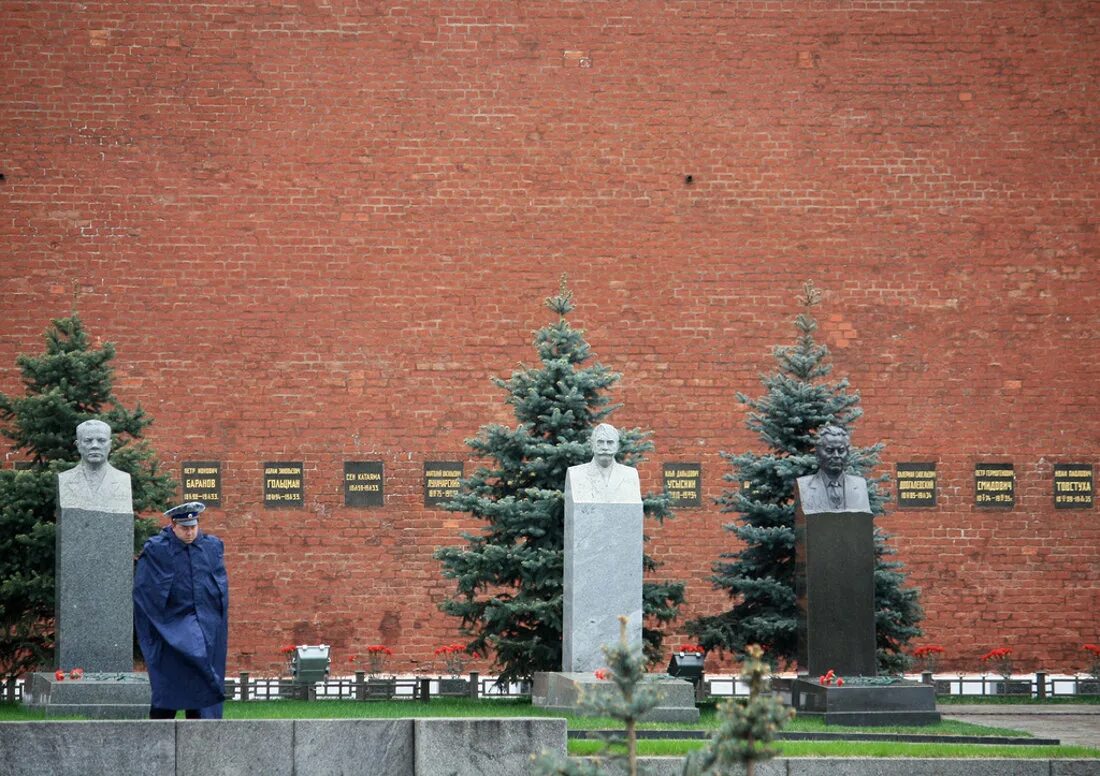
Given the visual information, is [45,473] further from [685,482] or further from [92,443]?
[685,482]

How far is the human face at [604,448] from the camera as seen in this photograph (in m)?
13.5

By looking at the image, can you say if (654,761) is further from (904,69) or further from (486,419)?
(904,69)

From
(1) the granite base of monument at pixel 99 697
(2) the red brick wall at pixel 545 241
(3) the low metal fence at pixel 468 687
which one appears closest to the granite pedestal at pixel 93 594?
(1) the granite base of monument at pixel 99 697

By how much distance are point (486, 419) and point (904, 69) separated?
644 cm

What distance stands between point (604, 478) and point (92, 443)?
420 cm

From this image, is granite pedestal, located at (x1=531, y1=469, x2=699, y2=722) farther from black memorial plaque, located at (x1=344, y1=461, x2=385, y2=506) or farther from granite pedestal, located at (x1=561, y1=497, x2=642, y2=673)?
black memorial plaque, located at (x1=344, y1=461, x2=385, y2=506)

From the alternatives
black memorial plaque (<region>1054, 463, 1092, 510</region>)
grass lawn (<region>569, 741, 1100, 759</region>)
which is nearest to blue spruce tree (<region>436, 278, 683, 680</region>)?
grass lawn (<region>569, 741, 1100, 759</region>)

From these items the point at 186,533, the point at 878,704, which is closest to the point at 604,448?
the point at 878,704

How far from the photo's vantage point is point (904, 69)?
19.6m

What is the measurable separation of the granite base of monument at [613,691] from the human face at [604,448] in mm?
1734

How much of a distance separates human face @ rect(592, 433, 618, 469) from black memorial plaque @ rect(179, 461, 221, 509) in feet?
22.3

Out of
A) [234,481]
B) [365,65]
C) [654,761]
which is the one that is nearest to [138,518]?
[234,481]

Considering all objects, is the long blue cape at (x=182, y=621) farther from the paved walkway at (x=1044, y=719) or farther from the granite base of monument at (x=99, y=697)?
the paved walkway at (x=1044, y=719)

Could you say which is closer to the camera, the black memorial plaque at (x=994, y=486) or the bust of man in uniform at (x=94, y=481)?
the bust of man in uniform at (x=94, y=481)
